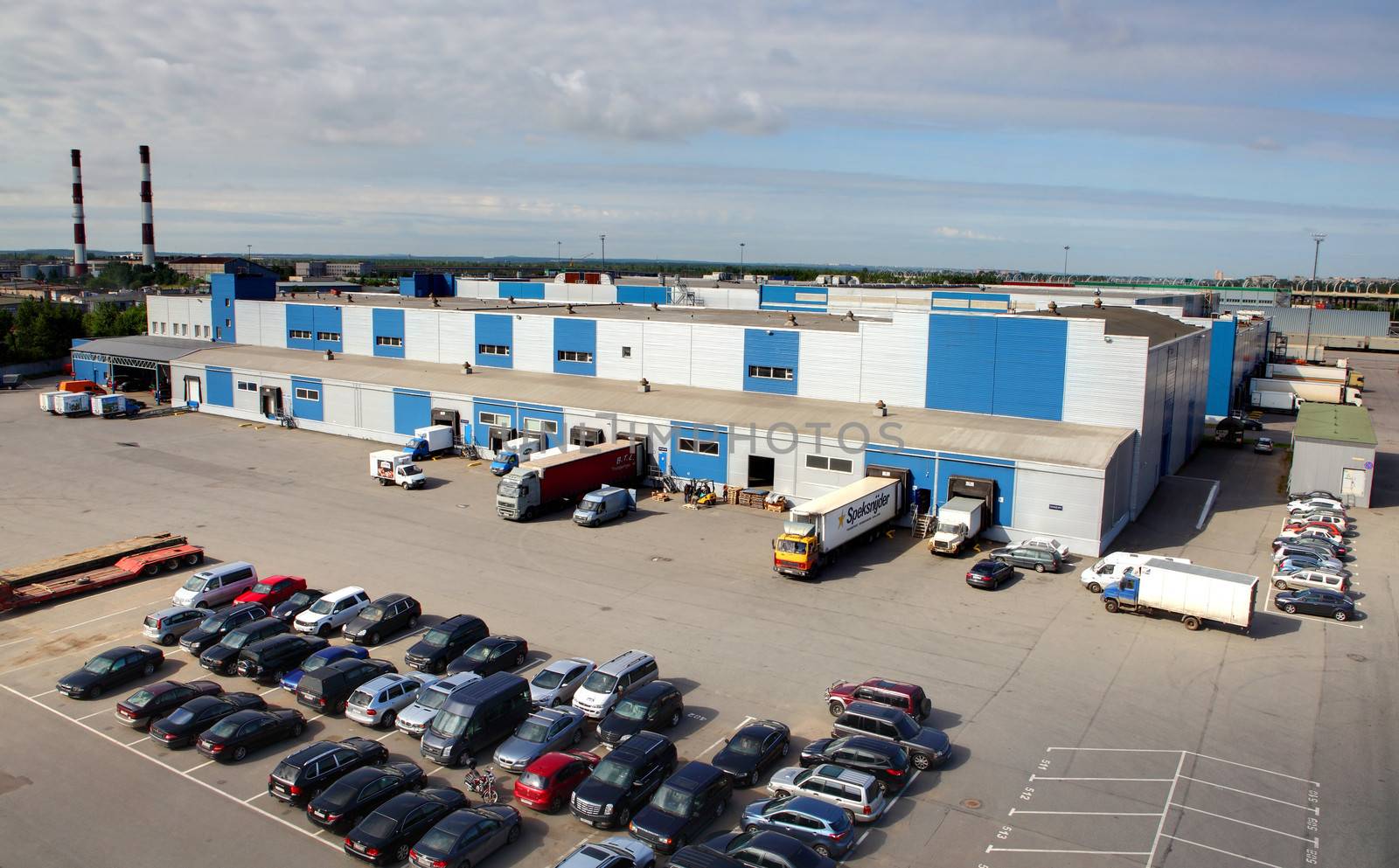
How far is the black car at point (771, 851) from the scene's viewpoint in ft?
45.8

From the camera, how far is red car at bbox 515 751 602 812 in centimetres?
1628

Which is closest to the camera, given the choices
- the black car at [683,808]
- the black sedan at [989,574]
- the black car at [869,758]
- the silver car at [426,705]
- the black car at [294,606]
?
the black car at [683,808]


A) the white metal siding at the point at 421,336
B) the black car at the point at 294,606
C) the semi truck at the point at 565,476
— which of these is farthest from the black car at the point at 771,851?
the white metal siding at the point at 421,336

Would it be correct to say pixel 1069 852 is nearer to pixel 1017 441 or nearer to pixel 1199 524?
pixel 1017 441

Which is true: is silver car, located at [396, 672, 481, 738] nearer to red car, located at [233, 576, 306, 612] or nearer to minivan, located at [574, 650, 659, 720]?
minivan, located at [574, 650, 659, 720]

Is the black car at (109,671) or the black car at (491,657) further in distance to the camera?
the black car at (491,657)

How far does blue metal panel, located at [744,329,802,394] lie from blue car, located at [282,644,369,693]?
83.9 feet

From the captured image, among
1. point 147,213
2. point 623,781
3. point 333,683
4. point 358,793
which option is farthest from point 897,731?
point 147,213

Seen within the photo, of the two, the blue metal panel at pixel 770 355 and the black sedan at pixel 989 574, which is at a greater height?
the blue metal panel at pixel 770 355

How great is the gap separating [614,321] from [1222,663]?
3262 cm

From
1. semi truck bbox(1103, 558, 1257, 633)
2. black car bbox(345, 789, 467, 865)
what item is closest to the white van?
semi truck bbox(1103, 558, 1257, 633)

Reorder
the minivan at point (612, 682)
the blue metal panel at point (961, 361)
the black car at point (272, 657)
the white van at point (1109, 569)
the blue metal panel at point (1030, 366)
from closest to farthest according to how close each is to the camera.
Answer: the minivan at point (612, 682) → the black car at point (272, 657) → the white van at point (1109, 569) → the blue metal panel at point (1030, 366) → the blue metal panel at point (961, 361)

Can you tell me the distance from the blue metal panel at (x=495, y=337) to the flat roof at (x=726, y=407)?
542 millimetres

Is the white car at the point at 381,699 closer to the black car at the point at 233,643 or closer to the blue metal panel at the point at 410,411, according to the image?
the black car at the point at 233,643
